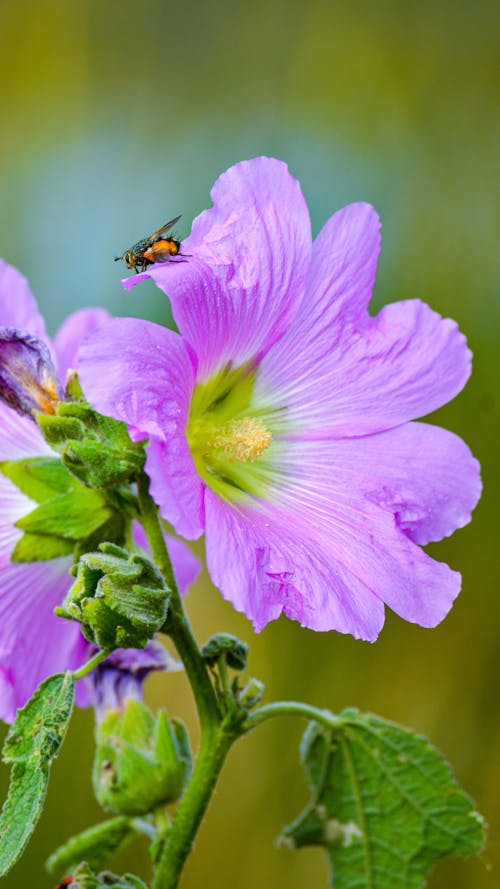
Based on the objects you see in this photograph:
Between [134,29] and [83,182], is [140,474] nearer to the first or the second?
[83,182]

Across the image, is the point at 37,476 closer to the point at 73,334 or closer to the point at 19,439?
the point at 19,439

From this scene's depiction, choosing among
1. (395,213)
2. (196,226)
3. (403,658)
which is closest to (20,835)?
(196,226)

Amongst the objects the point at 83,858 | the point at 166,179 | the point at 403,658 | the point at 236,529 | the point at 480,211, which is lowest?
the point at 403,658

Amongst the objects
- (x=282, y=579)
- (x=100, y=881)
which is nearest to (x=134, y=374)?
(x=282, y=579)

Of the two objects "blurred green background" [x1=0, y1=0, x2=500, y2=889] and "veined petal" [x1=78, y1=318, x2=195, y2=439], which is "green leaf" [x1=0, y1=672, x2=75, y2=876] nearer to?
"veined petal" [x1=78, y1=318, x2=195, y2=439]

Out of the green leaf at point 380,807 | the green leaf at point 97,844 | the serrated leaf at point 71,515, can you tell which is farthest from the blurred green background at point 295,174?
the serrated leaf at point 71,515
